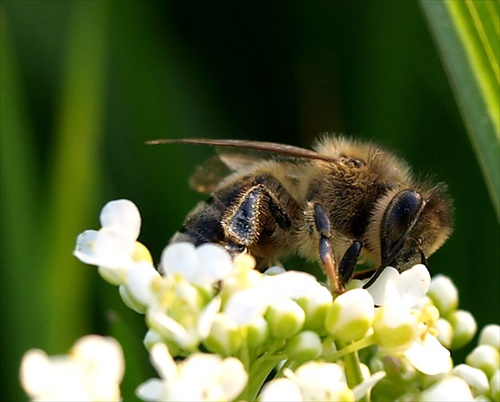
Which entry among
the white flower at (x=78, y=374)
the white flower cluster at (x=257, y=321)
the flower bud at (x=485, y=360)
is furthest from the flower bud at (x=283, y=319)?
the flower bud at (x=485, y=360)

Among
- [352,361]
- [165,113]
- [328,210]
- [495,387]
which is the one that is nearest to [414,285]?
[352,361]

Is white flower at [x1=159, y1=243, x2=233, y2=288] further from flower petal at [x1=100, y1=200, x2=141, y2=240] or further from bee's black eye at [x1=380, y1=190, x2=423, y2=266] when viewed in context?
bee's black eye at [x1=380, y1=190, x2=423, y2=266]

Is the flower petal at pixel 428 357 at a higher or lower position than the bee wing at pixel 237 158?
lower

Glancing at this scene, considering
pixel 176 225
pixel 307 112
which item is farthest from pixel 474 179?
pixel 176 225

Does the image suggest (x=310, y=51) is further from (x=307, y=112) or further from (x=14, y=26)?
(x=14, y=26)

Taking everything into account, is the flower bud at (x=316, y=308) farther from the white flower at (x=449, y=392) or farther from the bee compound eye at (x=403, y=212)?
the bee compound eye at (x=403, y=212)
